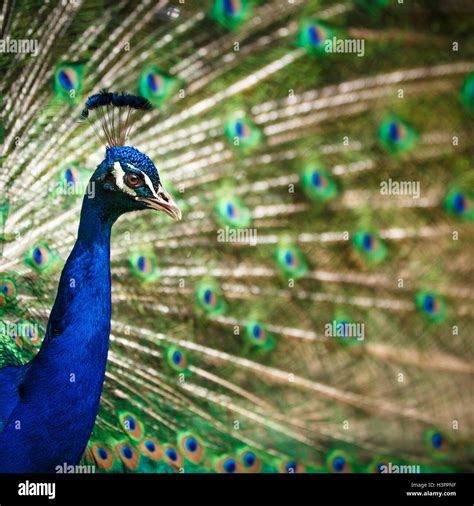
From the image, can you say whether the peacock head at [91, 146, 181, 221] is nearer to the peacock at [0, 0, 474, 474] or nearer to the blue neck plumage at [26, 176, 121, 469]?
the blue neck plumage at [26, 176, 121, 469]

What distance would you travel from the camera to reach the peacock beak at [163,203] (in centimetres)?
219

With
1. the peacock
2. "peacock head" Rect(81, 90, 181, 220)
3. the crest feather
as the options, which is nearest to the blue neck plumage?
"peacock head" Rect(81, 90, 181, 220)

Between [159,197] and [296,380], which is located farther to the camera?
[296,380]

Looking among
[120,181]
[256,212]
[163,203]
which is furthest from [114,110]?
[256,212]

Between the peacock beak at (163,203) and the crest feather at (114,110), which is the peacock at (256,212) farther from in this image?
the peacock beak at (163,203)

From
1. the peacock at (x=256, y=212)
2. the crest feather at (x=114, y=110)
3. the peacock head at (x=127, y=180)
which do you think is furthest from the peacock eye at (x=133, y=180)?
the peacock at (x=256, y=212)

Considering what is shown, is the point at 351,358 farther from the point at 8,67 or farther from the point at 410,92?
the point at 8,67

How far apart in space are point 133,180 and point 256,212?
0.68m

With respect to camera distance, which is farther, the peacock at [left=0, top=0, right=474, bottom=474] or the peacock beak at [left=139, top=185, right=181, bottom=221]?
the peacock at [left=0, top=0, right=474, bottom=474]

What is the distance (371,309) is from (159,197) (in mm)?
1009

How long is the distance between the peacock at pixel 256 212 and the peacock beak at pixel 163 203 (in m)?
0.47

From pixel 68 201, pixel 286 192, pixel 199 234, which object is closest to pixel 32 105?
pixel 68 201

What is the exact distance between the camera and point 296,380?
2.82 metres

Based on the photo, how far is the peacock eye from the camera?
2215mm
